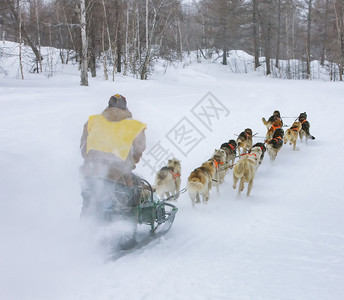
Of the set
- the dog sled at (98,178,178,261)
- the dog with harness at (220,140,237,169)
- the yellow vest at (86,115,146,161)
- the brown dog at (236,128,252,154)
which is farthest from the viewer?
the brown dog at (236,128,252,154)

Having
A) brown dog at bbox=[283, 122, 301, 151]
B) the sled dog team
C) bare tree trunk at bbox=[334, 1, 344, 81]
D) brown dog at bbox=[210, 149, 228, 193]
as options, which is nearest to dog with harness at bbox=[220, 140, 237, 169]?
the sled dog team

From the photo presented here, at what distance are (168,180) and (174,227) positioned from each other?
44.7 inches

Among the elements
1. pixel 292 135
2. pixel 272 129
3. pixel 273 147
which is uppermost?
pixel 272 129

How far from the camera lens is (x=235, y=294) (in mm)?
2768

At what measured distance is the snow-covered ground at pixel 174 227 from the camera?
2893 mm

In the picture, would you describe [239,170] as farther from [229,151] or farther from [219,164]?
[229,151]

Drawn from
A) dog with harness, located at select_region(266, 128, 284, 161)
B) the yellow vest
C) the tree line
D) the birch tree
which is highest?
the tree line

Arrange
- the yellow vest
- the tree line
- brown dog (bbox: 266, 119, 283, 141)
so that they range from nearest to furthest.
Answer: the yellow vest < brown dog (bbox: 266, 119, 283, 141) < the tree line

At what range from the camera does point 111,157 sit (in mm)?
3305

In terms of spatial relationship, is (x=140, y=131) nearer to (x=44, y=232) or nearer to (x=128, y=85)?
(x=44, y=232)

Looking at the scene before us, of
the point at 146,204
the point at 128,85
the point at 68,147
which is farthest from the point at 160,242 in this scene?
the point at 128,85

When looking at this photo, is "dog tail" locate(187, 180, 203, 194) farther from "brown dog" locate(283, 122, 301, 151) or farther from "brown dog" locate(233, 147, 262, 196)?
"brown dog" locate(283, 122, 301, 151)

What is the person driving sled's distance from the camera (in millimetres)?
3309

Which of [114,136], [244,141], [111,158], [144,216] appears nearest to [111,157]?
[111,158]
